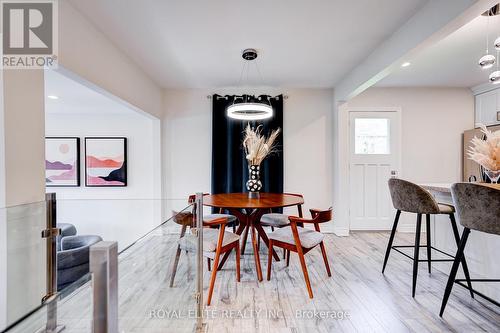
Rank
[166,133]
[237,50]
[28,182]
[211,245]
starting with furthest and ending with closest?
[166,133], [237,50], [211,245], [28,182]

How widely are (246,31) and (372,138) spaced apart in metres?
2.94

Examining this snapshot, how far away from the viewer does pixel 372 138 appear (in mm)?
4086

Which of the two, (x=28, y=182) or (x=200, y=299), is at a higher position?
(x=28, y=182)

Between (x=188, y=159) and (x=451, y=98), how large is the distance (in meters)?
4.65

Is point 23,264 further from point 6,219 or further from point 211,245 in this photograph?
point 211,245

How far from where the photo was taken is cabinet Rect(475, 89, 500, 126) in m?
3.67

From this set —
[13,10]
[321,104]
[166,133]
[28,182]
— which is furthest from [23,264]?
[321,104]

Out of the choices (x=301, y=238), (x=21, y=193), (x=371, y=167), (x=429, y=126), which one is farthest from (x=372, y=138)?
(x=21, y=193)

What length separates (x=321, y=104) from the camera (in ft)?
13.4

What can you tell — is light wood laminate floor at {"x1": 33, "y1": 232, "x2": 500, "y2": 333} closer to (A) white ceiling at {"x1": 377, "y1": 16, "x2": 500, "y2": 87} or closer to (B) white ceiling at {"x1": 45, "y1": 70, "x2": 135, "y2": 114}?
(B) white ceiling at {"x1": 45, "y1": 70, "x2": 135, "y2": 114}

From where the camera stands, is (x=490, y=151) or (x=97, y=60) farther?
(x=97, y=60)

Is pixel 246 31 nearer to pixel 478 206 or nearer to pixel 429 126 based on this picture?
pixel 478 206

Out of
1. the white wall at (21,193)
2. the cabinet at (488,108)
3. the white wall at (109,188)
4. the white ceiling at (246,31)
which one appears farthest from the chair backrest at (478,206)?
the white wall at (109,188)

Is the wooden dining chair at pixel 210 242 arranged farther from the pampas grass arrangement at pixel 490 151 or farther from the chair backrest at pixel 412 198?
the pampas grass arrangement at pixel 490 151
